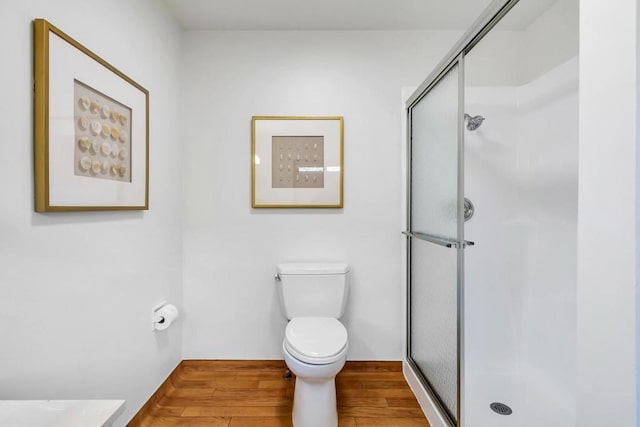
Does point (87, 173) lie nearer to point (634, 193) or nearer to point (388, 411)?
point (634, 193)

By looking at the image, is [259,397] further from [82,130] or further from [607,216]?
[607,216]

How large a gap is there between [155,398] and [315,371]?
957 mm

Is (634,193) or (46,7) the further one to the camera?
(46,7)

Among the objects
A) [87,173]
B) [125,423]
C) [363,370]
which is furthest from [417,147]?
[125,423]

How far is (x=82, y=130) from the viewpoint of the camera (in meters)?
1.12

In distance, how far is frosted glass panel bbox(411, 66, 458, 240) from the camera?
4.41 ft

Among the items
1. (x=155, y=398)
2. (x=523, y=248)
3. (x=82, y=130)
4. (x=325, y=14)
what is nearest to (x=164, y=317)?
(x=155, y=398)

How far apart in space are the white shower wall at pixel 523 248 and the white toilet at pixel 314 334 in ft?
2.54

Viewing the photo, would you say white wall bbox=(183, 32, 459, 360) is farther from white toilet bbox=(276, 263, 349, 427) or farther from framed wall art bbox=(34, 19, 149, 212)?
framed wall art bbox=(34, 19, 149, 212)

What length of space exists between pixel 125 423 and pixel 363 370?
1.33m

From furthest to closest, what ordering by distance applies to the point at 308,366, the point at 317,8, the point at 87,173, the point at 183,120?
the point at 183,120 < the point at 317,8 < the point at 308,366 < the point at 87,173

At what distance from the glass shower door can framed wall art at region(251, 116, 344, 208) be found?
1.62 feet

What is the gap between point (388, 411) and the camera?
1.65 meters

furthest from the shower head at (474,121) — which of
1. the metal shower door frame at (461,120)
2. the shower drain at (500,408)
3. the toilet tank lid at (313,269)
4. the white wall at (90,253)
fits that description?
the white wall at (90,253)
